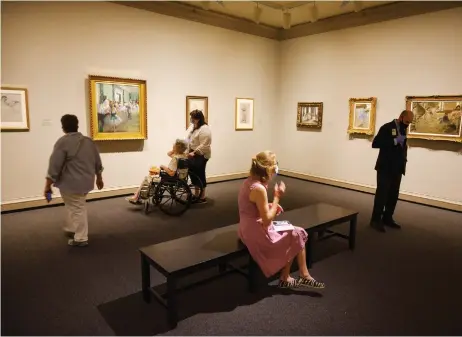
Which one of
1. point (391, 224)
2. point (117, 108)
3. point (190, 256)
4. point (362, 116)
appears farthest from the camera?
point (362, 116)

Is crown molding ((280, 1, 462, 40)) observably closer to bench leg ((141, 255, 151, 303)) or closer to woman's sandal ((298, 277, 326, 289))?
woman's sandal ((298, 277, 326, 289))

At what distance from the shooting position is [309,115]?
25.4ft

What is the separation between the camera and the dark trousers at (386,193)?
4.57 m

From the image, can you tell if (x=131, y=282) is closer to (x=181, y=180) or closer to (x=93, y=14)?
(x=181, y=180)

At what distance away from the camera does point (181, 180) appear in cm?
506

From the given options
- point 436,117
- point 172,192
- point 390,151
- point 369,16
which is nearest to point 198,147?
point 172,192

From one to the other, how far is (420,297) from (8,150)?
17.7 ft

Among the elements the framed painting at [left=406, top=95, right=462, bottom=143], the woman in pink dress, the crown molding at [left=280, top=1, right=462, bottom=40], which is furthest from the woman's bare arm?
the crown molding at [left=280, top=1, right=462, bottom=40]

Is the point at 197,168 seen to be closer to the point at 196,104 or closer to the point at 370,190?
the point at 196,104

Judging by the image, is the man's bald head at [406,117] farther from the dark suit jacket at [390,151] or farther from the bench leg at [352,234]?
the bench leg at [352,234]

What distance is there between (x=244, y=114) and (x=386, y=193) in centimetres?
395

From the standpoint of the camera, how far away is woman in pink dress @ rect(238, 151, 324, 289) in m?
2.73

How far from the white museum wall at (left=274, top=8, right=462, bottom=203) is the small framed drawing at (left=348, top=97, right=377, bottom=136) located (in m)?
0.12

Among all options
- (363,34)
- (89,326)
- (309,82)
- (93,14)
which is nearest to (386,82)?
(363,34)
